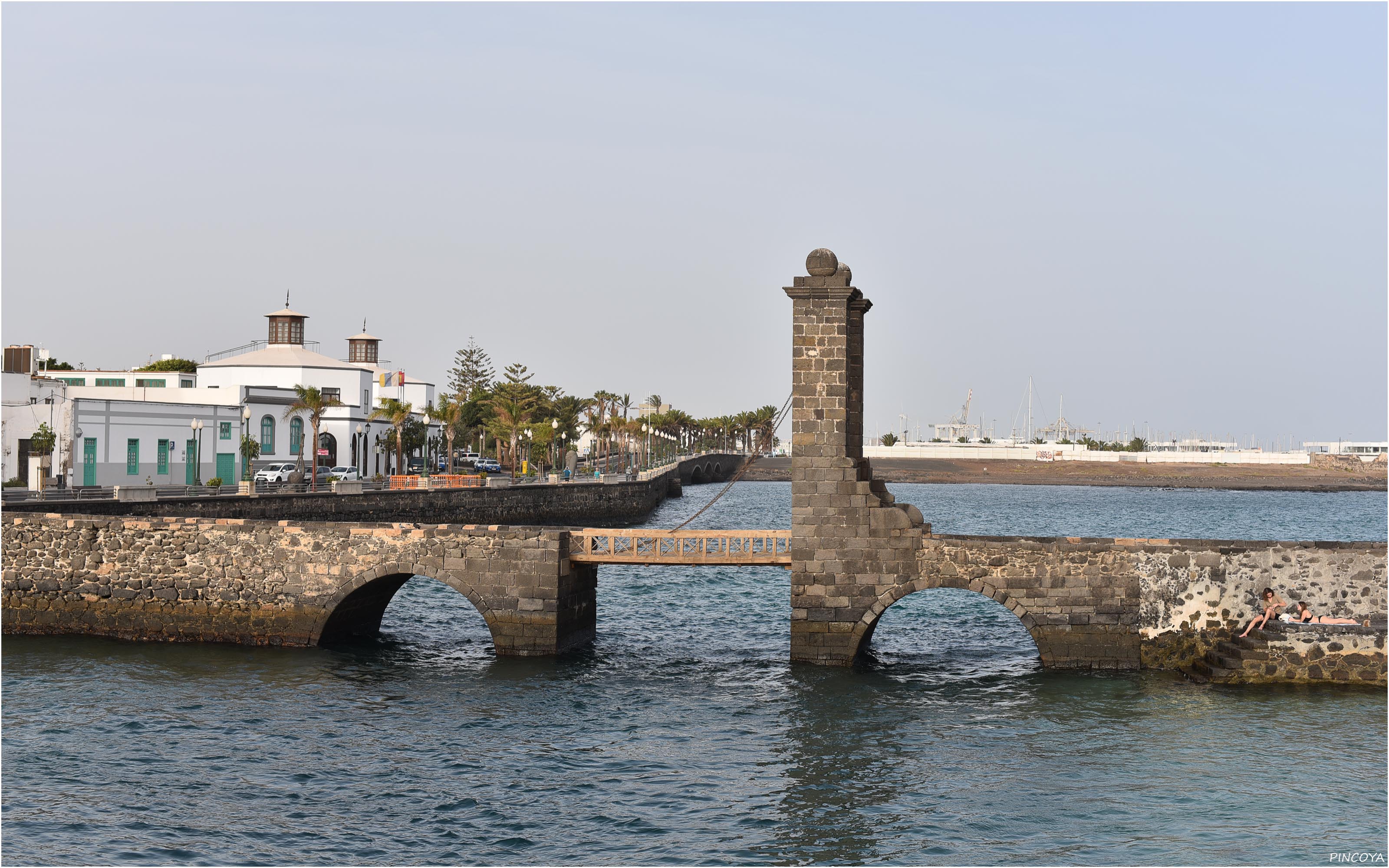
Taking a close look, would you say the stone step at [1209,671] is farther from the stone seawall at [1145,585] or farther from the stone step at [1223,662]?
the stone seawall at [1145,585]

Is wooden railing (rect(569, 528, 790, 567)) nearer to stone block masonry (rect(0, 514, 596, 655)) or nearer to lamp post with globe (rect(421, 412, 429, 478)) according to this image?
stone block masonry (rect(0, 514, 596, 655))

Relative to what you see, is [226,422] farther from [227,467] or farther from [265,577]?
[265,577]

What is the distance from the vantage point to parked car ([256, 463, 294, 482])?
201 ft

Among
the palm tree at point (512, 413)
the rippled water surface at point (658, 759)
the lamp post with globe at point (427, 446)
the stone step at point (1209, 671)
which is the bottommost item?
the rippled water surface at point (658, 759)

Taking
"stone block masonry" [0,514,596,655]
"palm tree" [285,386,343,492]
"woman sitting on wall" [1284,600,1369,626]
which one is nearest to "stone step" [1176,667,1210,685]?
"woman sitting on wall" [1284,600,1369,626]

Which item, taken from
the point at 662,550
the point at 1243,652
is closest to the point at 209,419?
the point at 662,550

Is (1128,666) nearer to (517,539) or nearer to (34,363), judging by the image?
(517,539)

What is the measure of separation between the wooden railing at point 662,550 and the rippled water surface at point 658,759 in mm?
2488

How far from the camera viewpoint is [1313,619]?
24.7m

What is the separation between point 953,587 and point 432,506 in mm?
36344

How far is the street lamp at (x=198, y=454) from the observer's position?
5509cm

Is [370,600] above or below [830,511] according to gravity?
below

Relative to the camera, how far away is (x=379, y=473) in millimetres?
82438

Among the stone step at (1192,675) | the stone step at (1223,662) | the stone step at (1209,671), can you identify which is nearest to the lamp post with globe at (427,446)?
the stone step at (1192,675)
